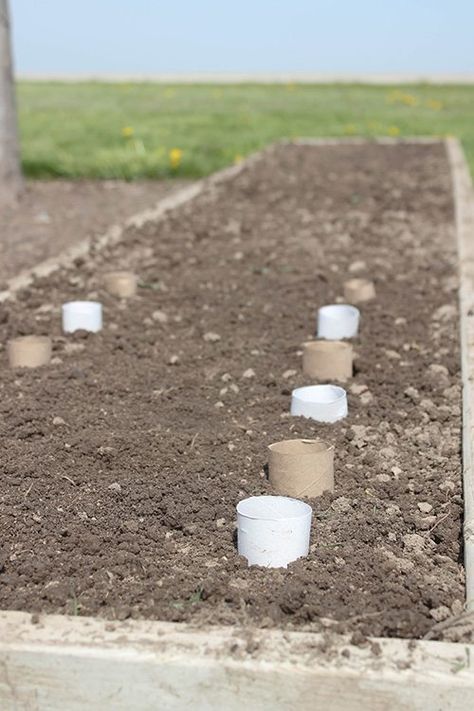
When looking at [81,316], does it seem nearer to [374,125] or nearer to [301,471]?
[301,471]

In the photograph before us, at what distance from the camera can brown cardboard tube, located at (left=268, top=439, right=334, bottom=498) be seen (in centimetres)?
309

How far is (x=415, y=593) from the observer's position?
8.35 ft

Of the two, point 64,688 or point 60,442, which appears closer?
point 64,688

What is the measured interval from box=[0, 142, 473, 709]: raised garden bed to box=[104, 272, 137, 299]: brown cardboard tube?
87 mm

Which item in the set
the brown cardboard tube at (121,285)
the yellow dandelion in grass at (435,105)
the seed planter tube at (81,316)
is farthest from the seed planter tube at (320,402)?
the yellow dandelion in grass at (435,105)

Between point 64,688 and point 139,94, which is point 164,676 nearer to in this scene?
point 64,688

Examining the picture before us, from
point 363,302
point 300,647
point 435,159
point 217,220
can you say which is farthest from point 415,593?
point 435,159

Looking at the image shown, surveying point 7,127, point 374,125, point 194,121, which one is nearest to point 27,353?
point 7,127

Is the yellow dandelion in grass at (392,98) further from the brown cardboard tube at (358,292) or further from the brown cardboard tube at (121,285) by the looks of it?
the brown cardboard tube at (121,285)

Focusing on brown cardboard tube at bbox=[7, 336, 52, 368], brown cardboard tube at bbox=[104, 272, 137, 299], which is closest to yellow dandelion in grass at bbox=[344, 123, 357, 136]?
brown cardboard tube at bbox=[104, 272, 137, 299]

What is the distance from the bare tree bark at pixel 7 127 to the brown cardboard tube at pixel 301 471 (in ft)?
21.8

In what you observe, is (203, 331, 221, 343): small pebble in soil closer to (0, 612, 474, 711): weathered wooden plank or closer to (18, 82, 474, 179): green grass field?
(0, 612, 474, 711): weathered wooden plank

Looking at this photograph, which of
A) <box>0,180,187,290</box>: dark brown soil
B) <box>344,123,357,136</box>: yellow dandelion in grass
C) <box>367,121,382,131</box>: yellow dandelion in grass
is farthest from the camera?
<box>367,121,382,131</box>: yellow dandelion in grass

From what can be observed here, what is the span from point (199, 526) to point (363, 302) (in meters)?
2.78
